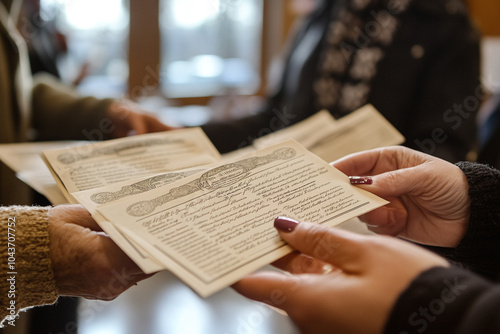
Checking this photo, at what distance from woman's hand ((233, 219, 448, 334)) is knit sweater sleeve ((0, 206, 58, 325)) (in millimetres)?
240

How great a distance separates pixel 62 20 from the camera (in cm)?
231

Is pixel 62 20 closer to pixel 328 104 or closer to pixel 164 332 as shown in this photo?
pixel 328 104

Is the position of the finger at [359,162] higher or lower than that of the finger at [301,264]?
higher

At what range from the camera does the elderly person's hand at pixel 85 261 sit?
0.51 metres

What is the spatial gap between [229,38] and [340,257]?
272 centimetres

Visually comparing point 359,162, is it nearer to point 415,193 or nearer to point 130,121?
point 415,193

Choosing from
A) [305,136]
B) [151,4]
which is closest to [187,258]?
[305,136]

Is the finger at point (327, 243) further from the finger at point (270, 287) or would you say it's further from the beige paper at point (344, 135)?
the beige paper at point (344, 135)

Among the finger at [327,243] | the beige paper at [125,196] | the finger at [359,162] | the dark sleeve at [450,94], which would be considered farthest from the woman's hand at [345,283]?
the dark sleeve at [450,94]

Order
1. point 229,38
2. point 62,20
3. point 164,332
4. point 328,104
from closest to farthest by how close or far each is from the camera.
Result: point 164,332 < point 328,104 < point 62,20 < point 229,38

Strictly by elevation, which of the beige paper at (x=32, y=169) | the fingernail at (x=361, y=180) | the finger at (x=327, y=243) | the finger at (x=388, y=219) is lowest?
the finger at (x=388, y=219)

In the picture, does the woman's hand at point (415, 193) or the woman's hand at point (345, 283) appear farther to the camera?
the woman's hand at point (415, 193)

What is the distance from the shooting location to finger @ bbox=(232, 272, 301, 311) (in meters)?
0.43

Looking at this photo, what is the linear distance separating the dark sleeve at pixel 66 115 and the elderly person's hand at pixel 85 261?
1.74 ft
